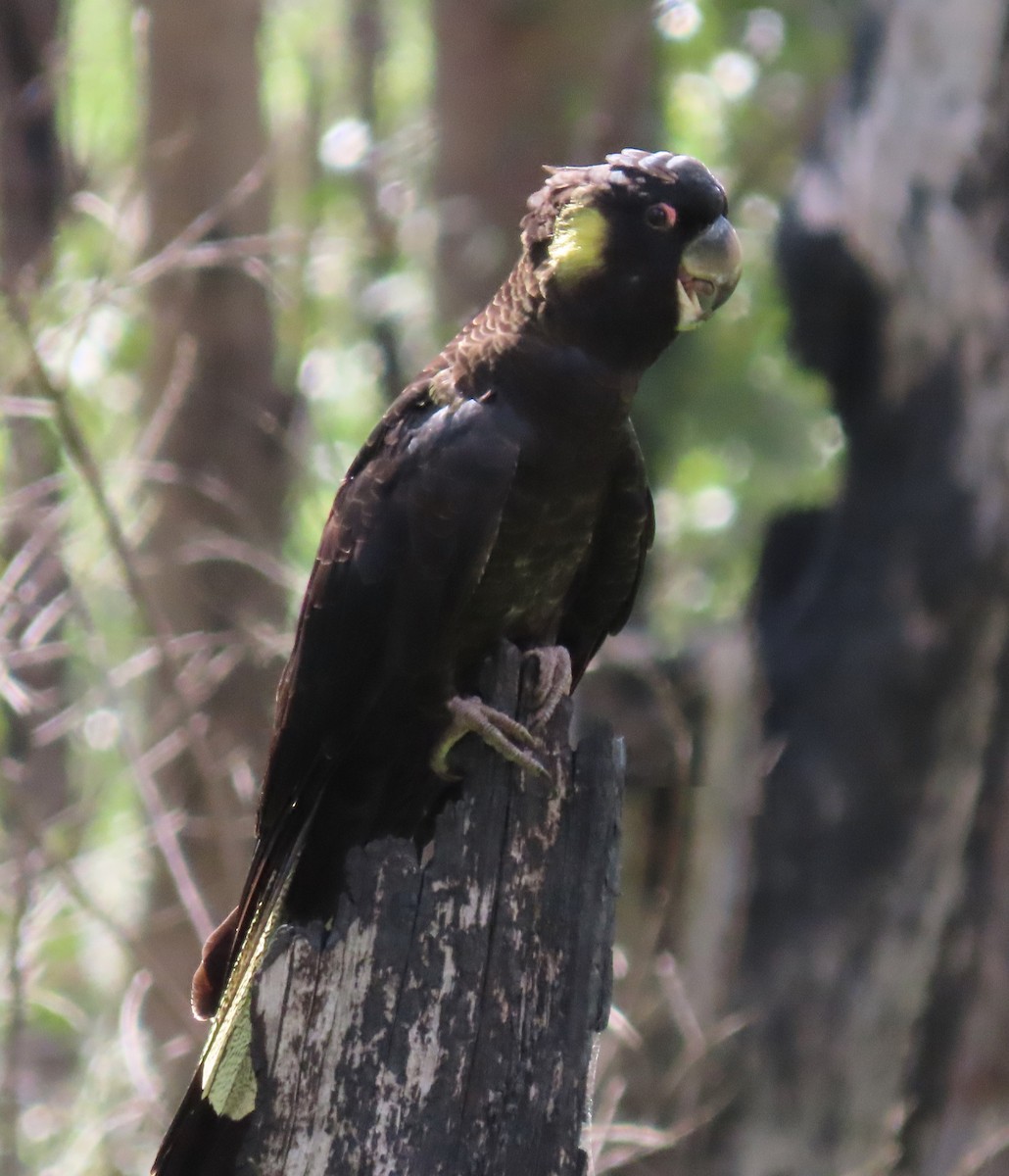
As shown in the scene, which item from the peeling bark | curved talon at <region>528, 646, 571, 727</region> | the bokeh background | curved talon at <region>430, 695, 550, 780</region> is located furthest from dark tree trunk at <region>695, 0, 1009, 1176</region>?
curved talon at <region>430, 695, 550, 780</region>

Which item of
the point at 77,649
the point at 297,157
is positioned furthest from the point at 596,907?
the point at 297,157

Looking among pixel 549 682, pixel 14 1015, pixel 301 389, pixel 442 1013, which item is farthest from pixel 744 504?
Answer: pixel 442 1013

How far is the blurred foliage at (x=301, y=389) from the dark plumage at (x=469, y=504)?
4.40 ft

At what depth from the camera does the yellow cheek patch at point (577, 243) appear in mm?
2447

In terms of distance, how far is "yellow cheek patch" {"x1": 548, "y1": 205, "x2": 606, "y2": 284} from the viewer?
8.03ft

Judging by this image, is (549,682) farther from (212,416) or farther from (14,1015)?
(212,416)

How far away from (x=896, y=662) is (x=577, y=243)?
3102mm

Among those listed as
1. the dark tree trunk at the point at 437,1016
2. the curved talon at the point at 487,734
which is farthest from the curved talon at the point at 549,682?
the dark tree trunk at the point at 437,1016

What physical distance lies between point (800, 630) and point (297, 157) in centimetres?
426

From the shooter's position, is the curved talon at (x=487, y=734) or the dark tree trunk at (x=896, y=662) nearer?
the curved talon at (x=487, y=734)

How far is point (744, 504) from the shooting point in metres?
5.95

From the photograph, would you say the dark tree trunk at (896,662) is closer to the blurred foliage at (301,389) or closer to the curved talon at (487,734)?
the blurred foliage at (301,389)

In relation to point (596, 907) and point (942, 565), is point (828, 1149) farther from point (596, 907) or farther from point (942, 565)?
point (596, 907)

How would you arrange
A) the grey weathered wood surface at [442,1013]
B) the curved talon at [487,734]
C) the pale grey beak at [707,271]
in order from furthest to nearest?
the pale grey beak at [707,271], the curved talon at [487,734], the grey weathered wood surface at [442,1013]
